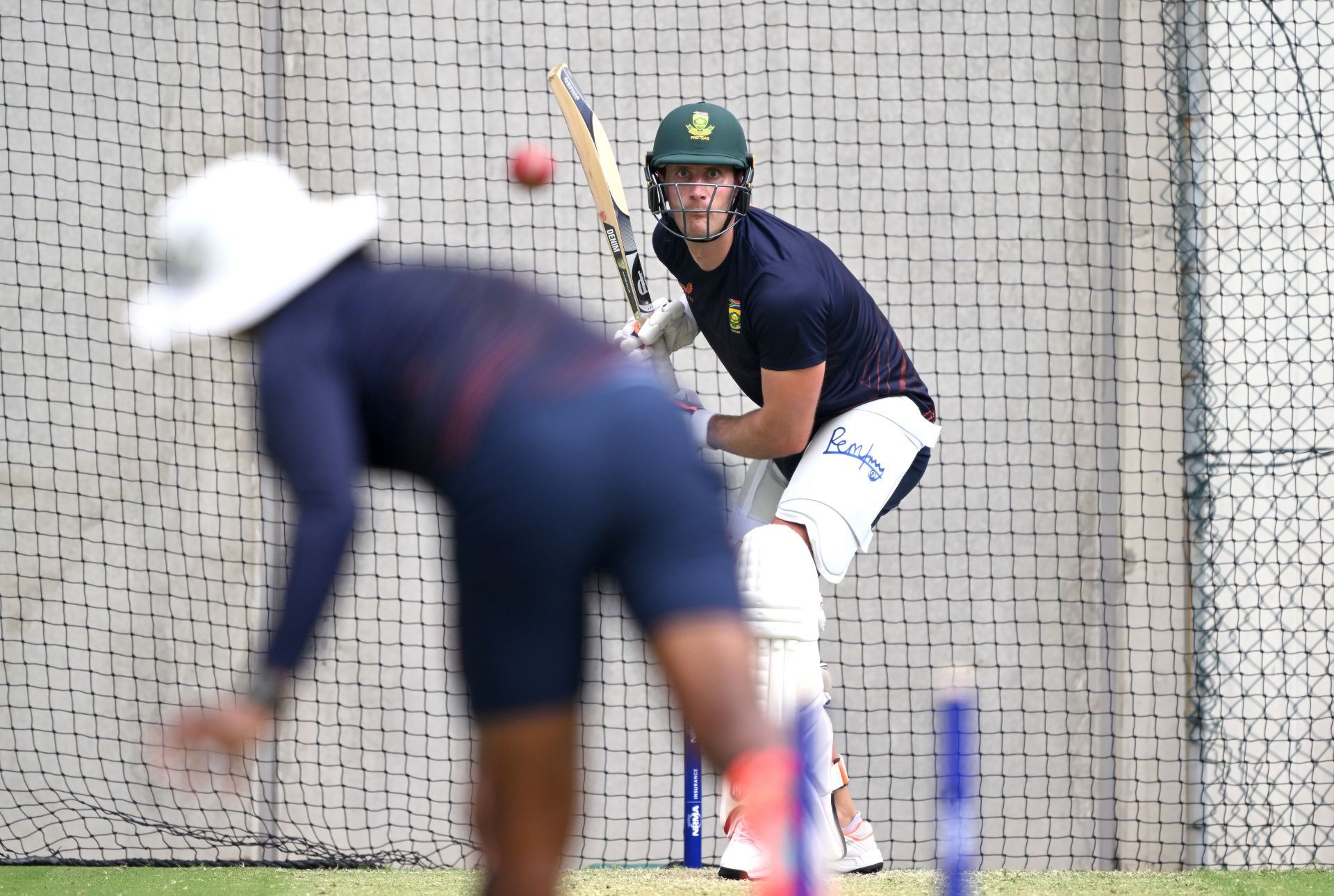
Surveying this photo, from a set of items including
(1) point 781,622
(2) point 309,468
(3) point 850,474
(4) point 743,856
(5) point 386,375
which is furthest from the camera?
(4) point 743,856

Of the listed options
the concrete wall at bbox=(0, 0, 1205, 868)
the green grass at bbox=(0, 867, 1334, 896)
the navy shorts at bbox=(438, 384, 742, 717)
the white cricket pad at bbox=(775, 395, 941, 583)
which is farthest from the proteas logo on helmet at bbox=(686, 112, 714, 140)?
the concrete wall at bbox=(0, 0, 1205, 868)

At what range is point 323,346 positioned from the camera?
163 centimetres

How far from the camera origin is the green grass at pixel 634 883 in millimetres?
3357

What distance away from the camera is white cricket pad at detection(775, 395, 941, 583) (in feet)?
9.58

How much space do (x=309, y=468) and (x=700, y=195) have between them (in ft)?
5.43

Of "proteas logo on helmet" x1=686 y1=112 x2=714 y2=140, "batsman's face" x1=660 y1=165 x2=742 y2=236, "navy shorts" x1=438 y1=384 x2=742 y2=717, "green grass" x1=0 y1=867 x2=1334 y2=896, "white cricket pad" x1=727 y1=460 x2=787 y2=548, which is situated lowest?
"green grass" x1=0 y1=867 x2=1334 y2=896

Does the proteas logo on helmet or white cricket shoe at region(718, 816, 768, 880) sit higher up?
the proteas logo on helmet

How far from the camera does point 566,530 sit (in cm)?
157

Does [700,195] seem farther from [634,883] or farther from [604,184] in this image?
[634,883]

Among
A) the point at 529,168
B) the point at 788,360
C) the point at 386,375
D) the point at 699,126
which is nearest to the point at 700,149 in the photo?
the point at 699,126

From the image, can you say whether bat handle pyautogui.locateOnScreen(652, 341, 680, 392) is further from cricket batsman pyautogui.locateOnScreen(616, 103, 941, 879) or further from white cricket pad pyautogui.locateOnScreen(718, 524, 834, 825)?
white cricket pad pyautogui.locateOnScreen(718, 524, 834, 825)

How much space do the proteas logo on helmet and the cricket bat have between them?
0.51 metres

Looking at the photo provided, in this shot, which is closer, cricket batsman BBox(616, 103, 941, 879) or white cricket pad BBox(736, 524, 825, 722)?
white cricket pad BBox(736, 524, 825, 722)

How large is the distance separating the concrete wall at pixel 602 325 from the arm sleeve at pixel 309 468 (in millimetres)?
3931
